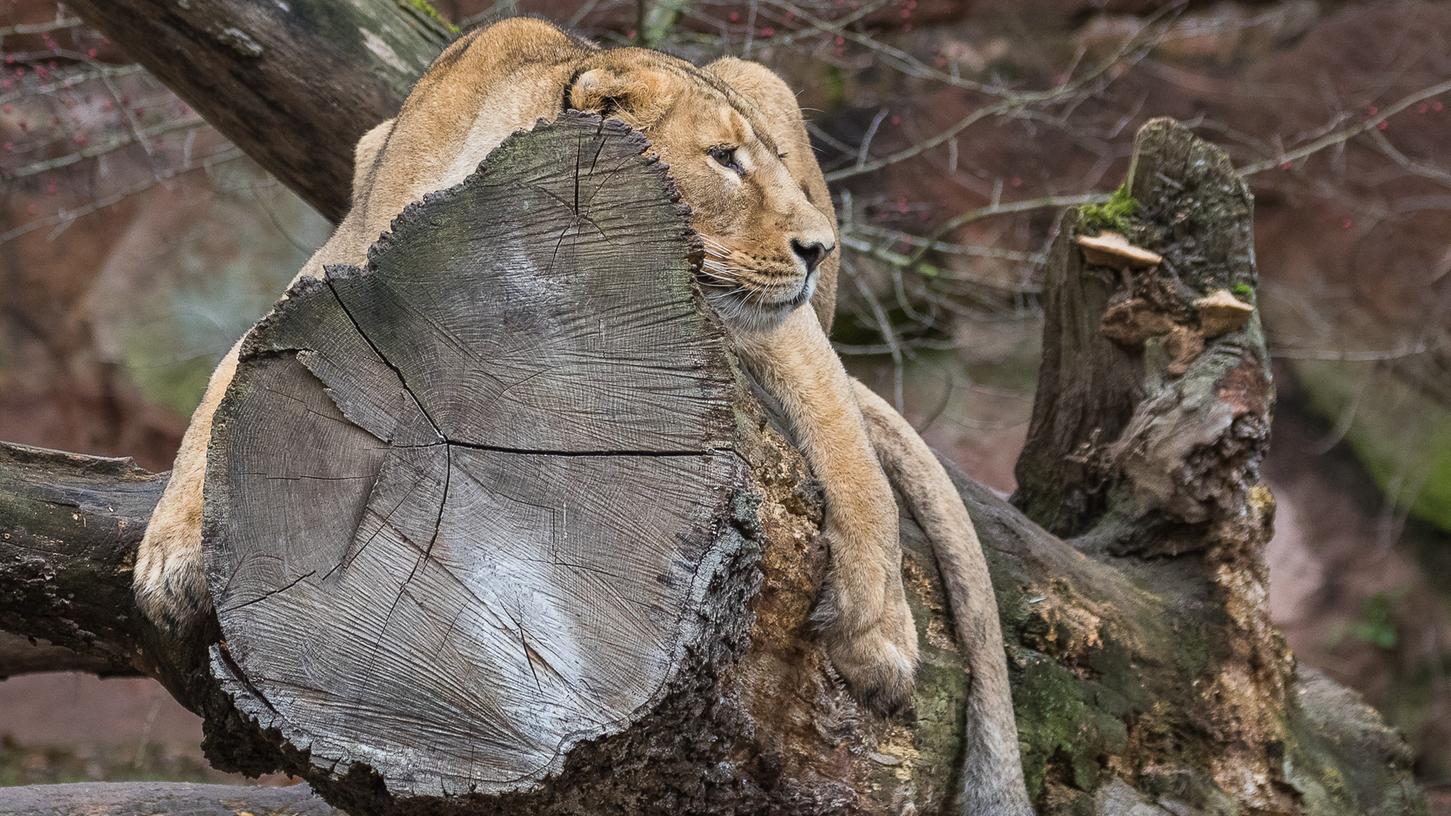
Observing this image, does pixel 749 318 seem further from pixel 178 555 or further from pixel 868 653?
pixel 178 555

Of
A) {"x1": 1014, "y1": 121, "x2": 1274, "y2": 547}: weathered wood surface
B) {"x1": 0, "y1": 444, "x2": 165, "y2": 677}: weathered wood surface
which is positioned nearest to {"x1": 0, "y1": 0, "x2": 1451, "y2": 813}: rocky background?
{"x1": 1014, "y1": 121, "x2": 1274, "y2": 547}: weathered wood surface

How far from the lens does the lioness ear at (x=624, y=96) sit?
120 inches

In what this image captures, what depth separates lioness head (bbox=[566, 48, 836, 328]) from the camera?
304 cm

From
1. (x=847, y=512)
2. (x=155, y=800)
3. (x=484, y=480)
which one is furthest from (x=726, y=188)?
(x=155, y=800)

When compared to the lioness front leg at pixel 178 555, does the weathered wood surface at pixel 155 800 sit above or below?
below

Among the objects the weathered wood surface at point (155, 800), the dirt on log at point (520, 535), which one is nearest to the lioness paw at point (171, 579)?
the dirt on log at point (520, 535)

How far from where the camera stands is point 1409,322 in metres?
8.38

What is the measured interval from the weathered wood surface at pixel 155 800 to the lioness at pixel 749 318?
951mm

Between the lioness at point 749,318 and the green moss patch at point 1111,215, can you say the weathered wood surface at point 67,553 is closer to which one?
the lioness at point 749,318

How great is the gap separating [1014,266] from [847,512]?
526 centimetres

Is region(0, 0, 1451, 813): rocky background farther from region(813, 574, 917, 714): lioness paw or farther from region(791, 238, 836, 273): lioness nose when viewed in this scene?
region(813, 574, 917, 714): lioness paw

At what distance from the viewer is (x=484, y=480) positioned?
2295mm

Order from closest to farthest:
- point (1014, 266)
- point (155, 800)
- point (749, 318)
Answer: point (749, 318) → point (155, 800) → point (1014, 266)

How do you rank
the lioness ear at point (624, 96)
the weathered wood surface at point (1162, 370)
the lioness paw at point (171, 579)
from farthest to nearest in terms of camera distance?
1. the weathered wood surface at point (1162, 370)
2. the lioness ear at point (624, 96)
3. the lioness paw at point (171, 579)
